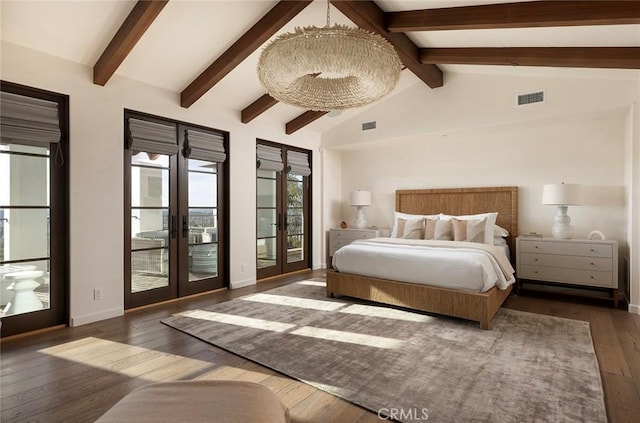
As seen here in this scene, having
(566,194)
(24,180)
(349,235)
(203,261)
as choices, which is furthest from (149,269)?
(566,194)

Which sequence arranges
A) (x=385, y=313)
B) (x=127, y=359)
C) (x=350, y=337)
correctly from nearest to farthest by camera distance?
1. (x=127, y=359)
2. (x=350, y=337)
3. (x=385, y=313)

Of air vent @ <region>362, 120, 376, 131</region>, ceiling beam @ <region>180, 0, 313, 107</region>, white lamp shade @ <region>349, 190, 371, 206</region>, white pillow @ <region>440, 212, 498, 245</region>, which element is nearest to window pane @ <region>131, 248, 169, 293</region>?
ceiling beam @ <region>180, 0, 313, 107</region>

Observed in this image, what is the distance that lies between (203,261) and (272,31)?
10.1 feet

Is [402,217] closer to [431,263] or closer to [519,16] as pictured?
[431,263]

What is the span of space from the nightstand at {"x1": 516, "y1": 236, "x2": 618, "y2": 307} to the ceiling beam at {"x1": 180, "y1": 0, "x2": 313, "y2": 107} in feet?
13.1

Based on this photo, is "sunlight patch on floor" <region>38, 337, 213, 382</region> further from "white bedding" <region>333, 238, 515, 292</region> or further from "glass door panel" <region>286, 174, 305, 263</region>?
"glass door panel" <region>286, 174, 305, 263</region>

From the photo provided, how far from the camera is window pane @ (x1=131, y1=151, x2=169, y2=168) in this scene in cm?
407

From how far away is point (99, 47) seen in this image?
3.38 metres

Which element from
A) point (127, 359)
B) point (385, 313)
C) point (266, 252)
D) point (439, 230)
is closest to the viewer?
point (127, 359)

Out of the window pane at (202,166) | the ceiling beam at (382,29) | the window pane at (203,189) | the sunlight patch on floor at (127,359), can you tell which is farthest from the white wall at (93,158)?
the ceiling beam at (382,29)

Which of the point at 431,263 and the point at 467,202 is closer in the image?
the point at 431,263

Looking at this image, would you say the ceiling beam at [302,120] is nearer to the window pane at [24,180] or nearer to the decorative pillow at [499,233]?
the decorative pillow at [499,233]

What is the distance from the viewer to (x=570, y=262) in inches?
167

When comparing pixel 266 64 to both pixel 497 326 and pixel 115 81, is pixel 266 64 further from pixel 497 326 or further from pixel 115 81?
pixel 497 326
